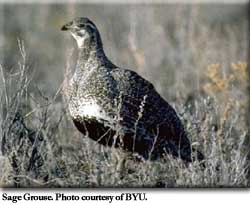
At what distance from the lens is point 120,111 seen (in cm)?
570

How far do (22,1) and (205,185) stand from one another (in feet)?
28.9

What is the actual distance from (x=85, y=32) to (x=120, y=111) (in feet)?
2.55

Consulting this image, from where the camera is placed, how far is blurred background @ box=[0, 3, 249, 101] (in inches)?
367

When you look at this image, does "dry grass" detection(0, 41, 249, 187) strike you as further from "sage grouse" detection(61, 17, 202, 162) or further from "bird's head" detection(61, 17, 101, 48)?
"bird's head" detection(61, 17, 101, 48)

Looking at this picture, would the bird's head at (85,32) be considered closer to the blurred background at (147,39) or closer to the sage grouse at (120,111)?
the sage grouse at (120,111)

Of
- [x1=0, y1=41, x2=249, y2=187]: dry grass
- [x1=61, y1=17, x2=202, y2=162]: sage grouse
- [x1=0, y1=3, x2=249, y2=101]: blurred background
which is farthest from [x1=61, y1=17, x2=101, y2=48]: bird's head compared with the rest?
[x1=0, y1=3, x2=249, y2=101]: blurred background

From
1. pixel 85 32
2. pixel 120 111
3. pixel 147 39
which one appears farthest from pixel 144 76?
pixel 120 111

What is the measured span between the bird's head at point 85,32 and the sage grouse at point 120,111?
0.10ft

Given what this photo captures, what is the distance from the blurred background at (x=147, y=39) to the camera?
9328 mm

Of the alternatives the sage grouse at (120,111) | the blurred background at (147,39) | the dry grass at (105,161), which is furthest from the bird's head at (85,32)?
the blurred background at (147,39)

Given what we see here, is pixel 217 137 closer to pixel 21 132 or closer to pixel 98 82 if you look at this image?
pixel 98 82

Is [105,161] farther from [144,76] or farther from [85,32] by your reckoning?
[144,76]

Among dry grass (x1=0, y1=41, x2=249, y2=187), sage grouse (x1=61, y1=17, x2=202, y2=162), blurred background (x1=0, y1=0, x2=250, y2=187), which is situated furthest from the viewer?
sage grouse (x1=61, y1=17, x2=202, y2=162)

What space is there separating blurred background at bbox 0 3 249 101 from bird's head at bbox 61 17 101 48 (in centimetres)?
168
